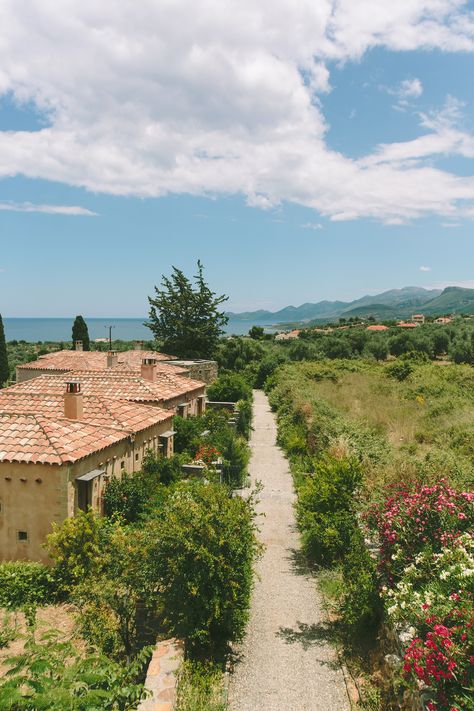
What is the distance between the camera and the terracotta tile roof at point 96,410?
52.0 feet

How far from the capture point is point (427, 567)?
6820 millimetres

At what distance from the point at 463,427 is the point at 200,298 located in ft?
117

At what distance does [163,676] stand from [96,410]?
10818 millimetres

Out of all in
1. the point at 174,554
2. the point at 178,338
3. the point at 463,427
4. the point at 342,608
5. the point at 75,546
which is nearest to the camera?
the point at 174,554

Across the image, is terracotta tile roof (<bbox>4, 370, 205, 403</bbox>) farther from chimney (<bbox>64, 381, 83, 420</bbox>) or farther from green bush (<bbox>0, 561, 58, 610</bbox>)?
green bush (<bbox>0, 561, 58, 610</bbox>)


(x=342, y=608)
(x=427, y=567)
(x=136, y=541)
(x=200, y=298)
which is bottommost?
(x=342, y=608)

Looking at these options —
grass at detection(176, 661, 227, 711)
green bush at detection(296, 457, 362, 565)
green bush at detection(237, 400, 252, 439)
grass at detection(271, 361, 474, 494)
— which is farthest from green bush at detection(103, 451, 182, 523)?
green bush at detection(237, 400, 252, 439)

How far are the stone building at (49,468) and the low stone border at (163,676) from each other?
4760mm

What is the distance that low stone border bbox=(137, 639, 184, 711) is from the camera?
642 cm

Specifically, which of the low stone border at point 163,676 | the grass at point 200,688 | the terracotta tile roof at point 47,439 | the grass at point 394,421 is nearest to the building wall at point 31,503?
the terracotta tile roof at point 47,439

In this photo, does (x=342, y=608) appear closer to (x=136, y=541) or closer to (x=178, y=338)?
(x=136, y=541)

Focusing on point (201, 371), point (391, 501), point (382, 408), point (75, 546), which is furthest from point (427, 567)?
point (201, 371)

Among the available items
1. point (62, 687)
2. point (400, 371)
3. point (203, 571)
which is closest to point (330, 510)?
point (203, 571)

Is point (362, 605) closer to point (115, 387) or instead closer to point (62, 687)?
point (62, 687)
